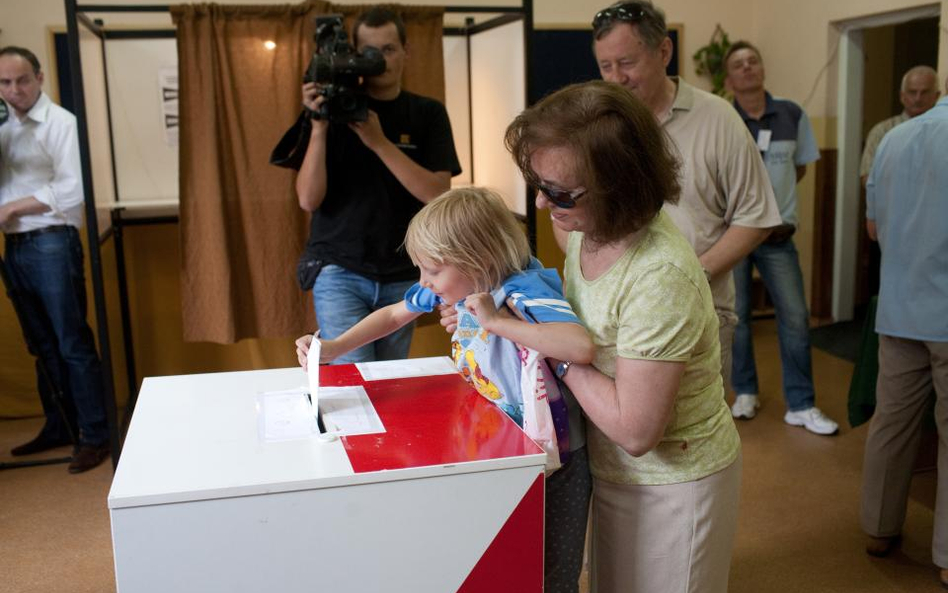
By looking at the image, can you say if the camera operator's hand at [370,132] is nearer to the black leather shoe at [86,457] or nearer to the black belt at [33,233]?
the black belt at [33,233]

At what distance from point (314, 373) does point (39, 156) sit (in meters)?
2.64

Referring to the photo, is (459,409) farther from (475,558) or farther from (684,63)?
(684,63)

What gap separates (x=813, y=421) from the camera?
390cm

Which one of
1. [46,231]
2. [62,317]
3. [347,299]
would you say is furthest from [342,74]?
[62,317]

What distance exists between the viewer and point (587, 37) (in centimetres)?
559

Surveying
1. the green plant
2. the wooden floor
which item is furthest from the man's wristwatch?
the green plant

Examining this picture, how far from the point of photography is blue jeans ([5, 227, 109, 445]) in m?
3.68

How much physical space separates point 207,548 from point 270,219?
7.90 feet

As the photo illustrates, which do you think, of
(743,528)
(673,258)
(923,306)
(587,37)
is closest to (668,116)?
(923,306)

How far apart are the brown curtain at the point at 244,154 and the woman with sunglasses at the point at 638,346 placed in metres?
2.19

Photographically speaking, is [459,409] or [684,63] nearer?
[459,409]

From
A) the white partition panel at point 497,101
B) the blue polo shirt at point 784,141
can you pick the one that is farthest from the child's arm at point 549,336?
the blue polo shirt at point 784,141

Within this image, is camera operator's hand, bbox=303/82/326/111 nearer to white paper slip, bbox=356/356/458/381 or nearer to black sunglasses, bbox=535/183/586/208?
white paper slip, bbox=356/356/458/381

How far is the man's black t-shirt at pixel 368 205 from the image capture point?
2.63m
